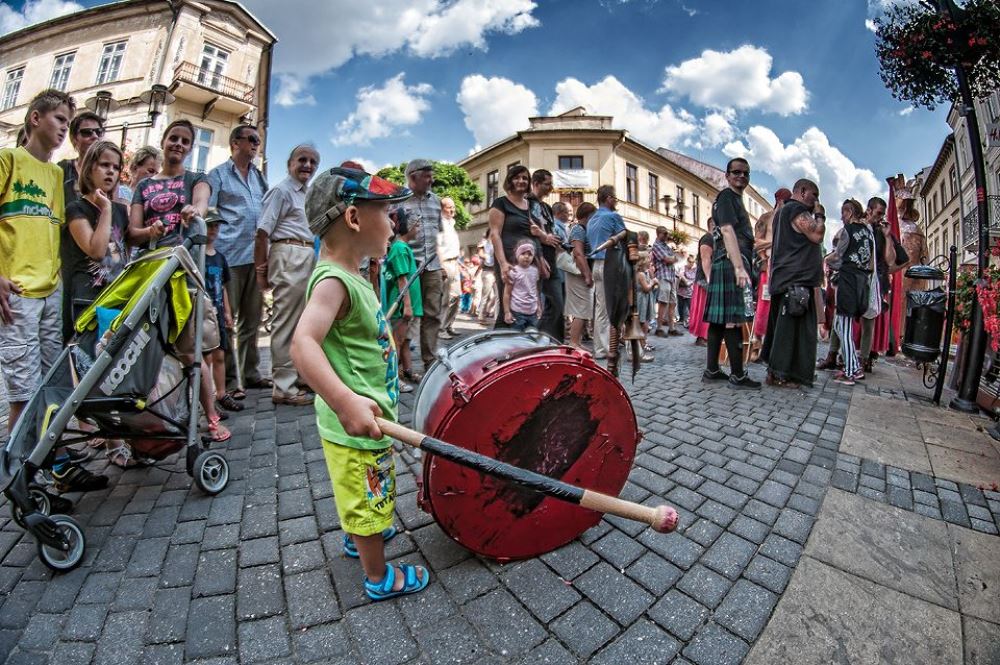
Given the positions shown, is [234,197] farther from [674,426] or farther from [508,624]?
[674,426]

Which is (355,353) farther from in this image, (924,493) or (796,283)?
(796,283)

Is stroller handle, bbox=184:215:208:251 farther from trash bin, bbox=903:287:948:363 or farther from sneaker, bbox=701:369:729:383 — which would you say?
trash bin, bbox=903:287:948:363

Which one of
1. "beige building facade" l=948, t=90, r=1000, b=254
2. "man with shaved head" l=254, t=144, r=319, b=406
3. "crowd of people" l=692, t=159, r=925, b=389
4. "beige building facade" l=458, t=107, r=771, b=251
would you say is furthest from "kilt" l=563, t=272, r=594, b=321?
"beige building facade" l=458, t=107, r=771, b=251

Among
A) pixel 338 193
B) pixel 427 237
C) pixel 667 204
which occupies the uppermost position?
pixel 667 204

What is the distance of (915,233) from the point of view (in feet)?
23.2

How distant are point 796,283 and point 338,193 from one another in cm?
506

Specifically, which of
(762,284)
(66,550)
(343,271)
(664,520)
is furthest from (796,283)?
(66,550)

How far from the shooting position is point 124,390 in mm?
2117

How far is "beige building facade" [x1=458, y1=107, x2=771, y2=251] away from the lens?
1112 inches

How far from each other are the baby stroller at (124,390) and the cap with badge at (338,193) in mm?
1277

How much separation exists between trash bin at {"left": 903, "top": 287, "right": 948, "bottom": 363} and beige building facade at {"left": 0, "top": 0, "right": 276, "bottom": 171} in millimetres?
26952

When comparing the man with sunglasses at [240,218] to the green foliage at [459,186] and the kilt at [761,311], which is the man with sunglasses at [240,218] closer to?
the kilt at [761,311]

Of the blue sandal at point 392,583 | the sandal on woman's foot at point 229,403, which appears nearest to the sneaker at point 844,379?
the blue sandal at point 392,583

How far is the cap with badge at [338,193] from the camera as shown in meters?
1.54
